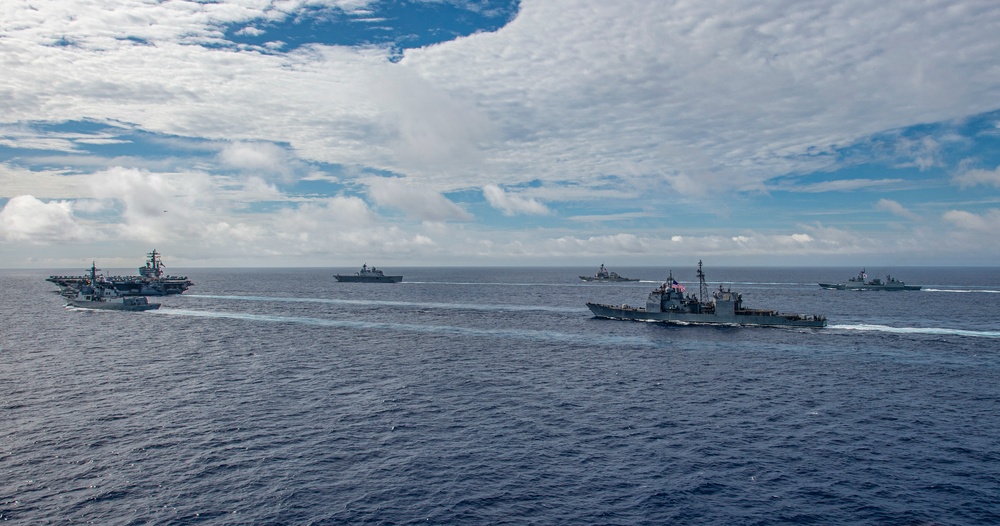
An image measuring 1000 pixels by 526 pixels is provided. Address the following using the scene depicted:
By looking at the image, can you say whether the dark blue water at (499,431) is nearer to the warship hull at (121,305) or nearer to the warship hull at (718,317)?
the warship hull at (718,317)

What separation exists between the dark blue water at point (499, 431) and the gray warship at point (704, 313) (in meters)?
21.5

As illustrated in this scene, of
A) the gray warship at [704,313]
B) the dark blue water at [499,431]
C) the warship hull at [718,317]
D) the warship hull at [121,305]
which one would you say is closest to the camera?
the dark blue water at [499,431]

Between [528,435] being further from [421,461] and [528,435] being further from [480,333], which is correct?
[480,333]

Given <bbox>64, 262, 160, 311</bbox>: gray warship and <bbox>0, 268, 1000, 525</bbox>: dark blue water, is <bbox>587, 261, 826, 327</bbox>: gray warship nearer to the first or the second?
<bbox>0, 268, 1000, 525</bbox>: dark blue water

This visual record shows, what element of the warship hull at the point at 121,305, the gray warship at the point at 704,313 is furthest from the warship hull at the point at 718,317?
the warship hull at the point at 121,305

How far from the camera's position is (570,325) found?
128 m

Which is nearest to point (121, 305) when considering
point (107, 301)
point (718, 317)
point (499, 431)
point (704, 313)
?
point (107, 301)

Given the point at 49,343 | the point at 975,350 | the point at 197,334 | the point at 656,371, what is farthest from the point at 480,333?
the point at 975,350

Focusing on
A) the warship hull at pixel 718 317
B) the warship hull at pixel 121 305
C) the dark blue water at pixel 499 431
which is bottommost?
the dark blue water at pixel 499 431

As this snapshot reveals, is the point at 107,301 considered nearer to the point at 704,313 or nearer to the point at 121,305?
the point at 121,305

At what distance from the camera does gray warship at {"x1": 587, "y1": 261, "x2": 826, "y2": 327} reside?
12244 centimetres

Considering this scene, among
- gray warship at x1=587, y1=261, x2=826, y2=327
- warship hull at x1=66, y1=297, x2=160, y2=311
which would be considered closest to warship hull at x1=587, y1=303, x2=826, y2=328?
gray warship at x1=587, y1=261, x2=826, y2=327

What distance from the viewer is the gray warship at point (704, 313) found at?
12244 cm

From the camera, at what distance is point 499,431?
160 feet
